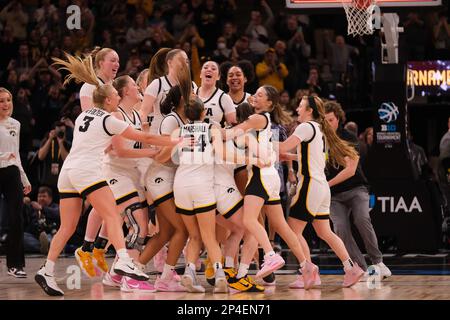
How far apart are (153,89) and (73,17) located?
29.2 feet

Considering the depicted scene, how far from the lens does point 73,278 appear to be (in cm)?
1051

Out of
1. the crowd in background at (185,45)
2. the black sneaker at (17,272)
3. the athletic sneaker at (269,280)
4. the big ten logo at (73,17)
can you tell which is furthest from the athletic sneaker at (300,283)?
the big ten logo at (73,17)

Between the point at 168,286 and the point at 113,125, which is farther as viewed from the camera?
the point at 168,286

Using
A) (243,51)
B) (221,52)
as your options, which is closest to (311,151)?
(243,51)

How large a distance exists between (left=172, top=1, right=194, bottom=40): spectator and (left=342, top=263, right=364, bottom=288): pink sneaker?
33.3 feet

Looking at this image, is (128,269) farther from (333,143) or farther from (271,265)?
(333,143)

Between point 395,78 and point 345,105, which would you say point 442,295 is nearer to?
point 395,78

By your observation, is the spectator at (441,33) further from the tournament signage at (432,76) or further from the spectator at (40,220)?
the spectator at (40,220)

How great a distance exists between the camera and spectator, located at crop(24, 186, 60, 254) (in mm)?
14464

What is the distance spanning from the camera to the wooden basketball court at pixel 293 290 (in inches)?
345

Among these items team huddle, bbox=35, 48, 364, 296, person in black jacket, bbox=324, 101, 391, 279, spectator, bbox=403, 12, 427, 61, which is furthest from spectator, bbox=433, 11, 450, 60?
team huddle, bbox=35, 48, 364, 296

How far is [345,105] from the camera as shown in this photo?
17.2 meters
